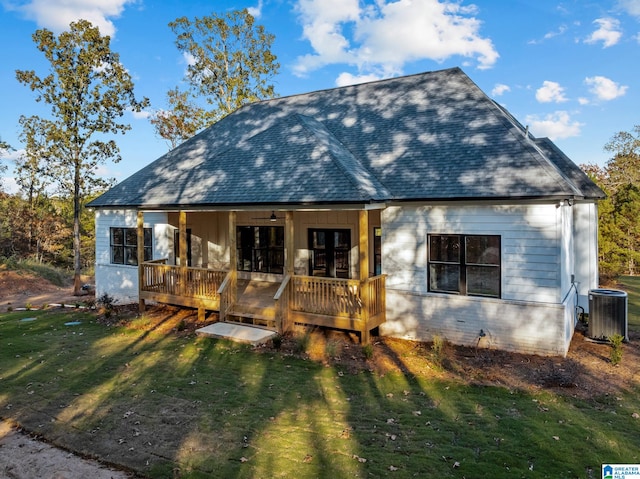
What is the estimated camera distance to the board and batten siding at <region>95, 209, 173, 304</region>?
49.6ft

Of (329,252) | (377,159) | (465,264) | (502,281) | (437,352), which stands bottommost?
(437,352)

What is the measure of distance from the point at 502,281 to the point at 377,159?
484cm

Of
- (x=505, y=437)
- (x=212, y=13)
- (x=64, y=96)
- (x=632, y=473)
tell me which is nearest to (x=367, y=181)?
(x=505, y=437)

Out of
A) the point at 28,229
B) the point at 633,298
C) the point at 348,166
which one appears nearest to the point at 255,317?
the point at 348,166

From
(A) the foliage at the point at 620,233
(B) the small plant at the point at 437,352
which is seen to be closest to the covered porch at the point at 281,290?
(B) the small plant at the point at 437,352

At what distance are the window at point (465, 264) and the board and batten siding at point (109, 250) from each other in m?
9.50

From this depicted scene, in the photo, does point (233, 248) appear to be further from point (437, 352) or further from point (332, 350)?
point (437, 352)

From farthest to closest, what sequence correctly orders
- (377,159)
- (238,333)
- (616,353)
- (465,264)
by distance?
(377,159) < (238,333) < (465,264) < (616,353)

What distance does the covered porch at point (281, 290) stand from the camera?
33.4 ft

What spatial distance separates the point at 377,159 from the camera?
12164 mm

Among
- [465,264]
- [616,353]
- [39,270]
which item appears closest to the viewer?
[616,353]

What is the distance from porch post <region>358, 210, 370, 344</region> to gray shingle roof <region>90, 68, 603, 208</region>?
57 centimetres

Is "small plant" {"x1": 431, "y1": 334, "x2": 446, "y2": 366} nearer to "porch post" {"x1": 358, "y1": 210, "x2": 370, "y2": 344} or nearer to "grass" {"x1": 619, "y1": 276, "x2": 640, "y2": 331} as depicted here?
"porch post" {"x1": 358, "y1": 210, "x2": 370, "y2": 344}

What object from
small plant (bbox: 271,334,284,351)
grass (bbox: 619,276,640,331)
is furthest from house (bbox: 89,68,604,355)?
grass (bbox: 619,276,640,331)
